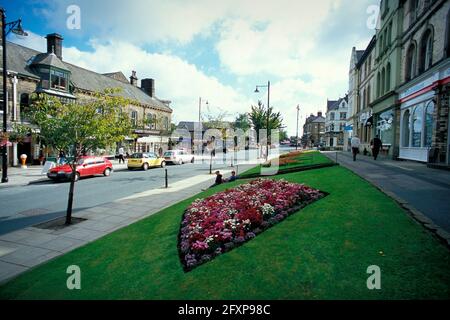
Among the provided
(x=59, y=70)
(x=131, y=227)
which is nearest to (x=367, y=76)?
(x=131, y=227)

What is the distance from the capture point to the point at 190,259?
4797mm

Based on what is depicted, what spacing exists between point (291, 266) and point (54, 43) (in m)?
37.5

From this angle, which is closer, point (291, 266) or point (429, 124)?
point (291, 266)

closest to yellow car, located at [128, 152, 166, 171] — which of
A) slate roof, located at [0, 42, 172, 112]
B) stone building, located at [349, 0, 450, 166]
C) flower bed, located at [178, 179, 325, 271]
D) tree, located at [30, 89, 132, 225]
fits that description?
slate roof, located at [0, 42, 172, 112]

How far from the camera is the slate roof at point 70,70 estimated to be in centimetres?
2538

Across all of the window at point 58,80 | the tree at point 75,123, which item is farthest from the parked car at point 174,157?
the tree at point 75,123

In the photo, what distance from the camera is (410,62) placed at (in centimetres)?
1947

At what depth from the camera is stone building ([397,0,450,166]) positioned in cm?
1411

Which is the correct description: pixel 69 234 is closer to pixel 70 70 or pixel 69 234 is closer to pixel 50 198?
pixel 50 198

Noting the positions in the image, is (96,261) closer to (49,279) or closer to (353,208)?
(49,279)

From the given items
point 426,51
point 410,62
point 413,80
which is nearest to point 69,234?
point 413,80
